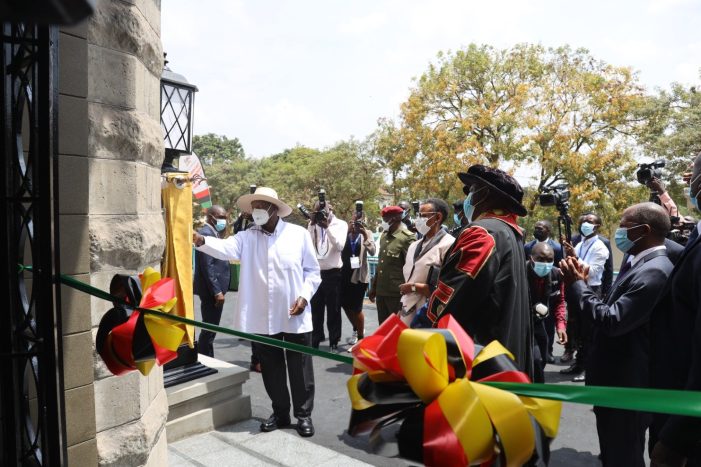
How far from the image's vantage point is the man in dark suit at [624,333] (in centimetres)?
333

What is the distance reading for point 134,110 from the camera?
285cm

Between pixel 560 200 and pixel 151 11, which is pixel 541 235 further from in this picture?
pixel 151 11

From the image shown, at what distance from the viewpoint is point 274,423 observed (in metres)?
4.98

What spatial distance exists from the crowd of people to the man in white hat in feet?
0.03

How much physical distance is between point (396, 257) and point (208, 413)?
3.24 m

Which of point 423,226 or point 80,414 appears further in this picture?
point 423,226

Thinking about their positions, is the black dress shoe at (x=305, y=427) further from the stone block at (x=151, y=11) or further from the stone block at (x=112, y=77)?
the stone block at (x=151, y=11)

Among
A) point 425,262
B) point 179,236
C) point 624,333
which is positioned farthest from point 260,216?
point 624,333

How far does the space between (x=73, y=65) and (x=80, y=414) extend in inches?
63.1

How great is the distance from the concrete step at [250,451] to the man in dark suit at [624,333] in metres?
1.80

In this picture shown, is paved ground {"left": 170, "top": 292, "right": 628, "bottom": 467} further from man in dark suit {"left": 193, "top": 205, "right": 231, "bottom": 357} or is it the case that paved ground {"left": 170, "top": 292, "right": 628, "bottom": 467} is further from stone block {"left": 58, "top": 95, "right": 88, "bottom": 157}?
stone block {"left": 58, "top": 95, "right": 88, "bottom": 157}

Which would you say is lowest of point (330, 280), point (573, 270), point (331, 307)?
point (331, 307)

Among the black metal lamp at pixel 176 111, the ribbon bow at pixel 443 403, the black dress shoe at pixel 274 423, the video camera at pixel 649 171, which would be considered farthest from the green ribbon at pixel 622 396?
the video camera at pixel 649 171

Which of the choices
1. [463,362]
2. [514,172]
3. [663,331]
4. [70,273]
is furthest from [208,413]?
[514,172]
